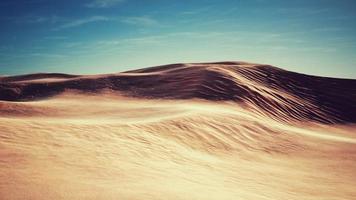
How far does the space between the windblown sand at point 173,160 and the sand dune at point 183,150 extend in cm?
2

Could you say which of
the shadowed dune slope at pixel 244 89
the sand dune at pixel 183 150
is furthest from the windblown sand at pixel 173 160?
the shadowed dune slope at pixel 244 89

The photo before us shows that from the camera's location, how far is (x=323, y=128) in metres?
18.7

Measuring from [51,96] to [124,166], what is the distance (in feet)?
63.3

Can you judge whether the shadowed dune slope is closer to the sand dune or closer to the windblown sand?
the sand dune

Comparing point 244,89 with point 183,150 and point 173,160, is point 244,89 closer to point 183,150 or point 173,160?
point 183,150

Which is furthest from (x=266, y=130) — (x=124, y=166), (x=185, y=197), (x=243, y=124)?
(x=185, y=197)

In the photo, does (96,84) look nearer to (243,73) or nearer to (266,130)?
(243,73)

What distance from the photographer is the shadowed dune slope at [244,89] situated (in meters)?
20.2

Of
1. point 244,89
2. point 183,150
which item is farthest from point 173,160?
point 244,89

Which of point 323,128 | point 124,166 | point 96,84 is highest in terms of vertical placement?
point 96,84

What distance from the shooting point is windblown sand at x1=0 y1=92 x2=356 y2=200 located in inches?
196

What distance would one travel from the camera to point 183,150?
933 cm

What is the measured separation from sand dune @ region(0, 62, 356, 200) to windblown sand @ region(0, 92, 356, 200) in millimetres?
24

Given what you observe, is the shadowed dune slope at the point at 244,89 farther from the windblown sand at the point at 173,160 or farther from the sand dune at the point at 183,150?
the windblown sand at the point at 173,160
